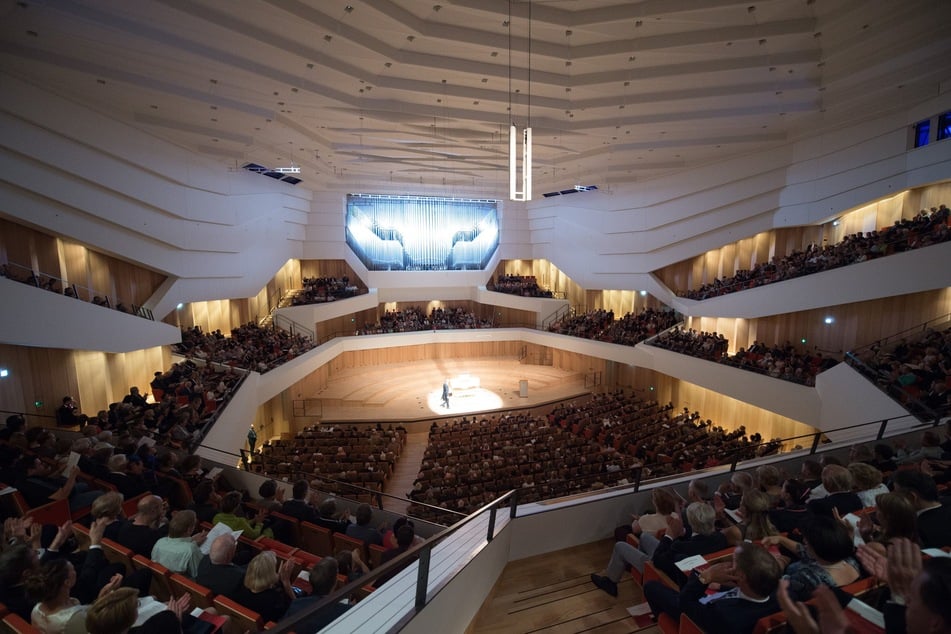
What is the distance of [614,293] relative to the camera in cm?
2120

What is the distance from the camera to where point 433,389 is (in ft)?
61.1

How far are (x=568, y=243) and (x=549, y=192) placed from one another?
8.65ft

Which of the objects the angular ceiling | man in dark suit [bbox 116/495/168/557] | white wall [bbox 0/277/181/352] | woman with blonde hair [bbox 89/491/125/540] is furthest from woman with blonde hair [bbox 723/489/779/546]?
white wall [bbox 0/277/181/352]

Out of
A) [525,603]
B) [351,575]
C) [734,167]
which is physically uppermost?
[734,167]

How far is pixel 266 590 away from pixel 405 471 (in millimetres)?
9198

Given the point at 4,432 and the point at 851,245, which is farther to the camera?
the point at 851,245

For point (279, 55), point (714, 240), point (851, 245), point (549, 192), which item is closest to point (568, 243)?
point (549, 192)

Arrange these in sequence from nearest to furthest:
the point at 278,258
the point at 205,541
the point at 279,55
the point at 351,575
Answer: the point at 351,575
the point at 205,541
the point at 279,55
the point at 278,258

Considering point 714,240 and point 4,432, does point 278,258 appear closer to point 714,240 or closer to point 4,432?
point 4,432

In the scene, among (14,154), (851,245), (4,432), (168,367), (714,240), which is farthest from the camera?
(714,240)

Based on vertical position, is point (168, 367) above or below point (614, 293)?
below

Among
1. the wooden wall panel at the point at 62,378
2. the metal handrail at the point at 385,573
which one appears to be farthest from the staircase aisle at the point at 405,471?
the metal handrail at the point at 385,573

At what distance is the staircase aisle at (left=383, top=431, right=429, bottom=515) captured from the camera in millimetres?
9109

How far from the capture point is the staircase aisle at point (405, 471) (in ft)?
29.9
